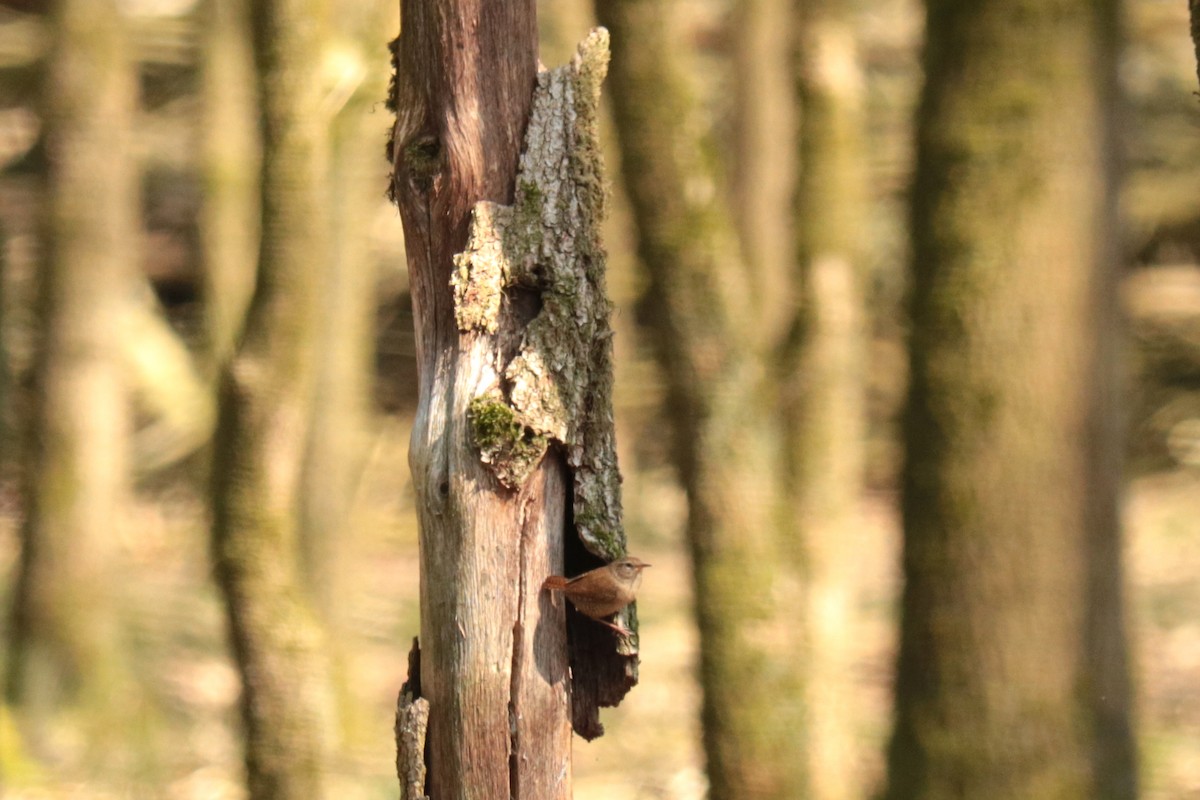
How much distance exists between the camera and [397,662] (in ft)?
29.1

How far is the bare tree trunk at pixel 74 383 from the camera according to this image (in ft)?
23.4

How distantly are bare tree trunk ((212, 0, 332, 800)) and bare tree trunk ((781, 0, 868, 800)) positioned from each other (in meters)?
2.01

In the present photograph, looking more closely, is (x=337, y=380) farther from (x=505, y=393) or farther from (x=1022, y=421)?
(x=505, y=393)

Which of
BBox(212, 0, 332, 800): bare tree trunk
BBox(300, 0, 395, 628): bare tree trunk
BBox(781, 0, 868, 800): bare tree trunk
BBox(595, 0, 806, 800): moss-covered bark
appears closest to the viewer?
BBox(212, 0, 332, 800): bare tree trunk

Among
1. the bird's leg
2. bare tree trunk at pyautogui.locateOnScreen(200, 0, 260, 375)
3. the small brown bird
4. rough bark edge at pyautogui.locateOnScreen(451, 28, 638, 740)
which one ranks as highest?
bare tree trunk at pyautogui.locateOnScreen(200, 0, 260, 375)

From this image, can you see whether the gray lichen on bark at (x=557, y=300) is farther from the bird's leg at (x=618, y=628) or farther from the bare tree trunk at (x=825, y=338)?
the bare tree trunk at (x=825, y=338)

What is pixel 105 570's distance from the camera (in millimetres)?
7355

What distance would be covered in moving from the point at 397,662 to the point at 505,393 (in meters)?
6.72

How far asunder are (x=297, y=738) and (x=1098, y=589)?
7.57 ft

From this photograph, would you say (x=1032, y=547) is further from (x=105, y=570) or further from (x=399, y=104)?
(x=105, y=570)

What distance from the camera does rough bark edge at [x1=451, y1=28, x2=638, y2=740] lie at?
243 cm

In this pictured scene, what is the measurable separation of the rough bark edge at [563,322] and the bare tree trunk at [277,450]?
4.87 ft

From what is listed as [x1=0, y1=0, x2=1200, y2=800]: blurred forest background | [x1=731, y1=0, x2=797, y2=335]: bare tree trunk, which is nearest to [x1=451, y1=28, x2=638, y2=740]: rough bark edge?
[x1=0, y1=0, x2=1200, y2=800]: blurred forest background

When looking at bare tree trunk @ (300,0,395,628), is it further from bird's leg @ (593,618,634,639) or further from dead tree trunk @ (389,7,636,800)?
bird's leg @ (593,618,634,639)
